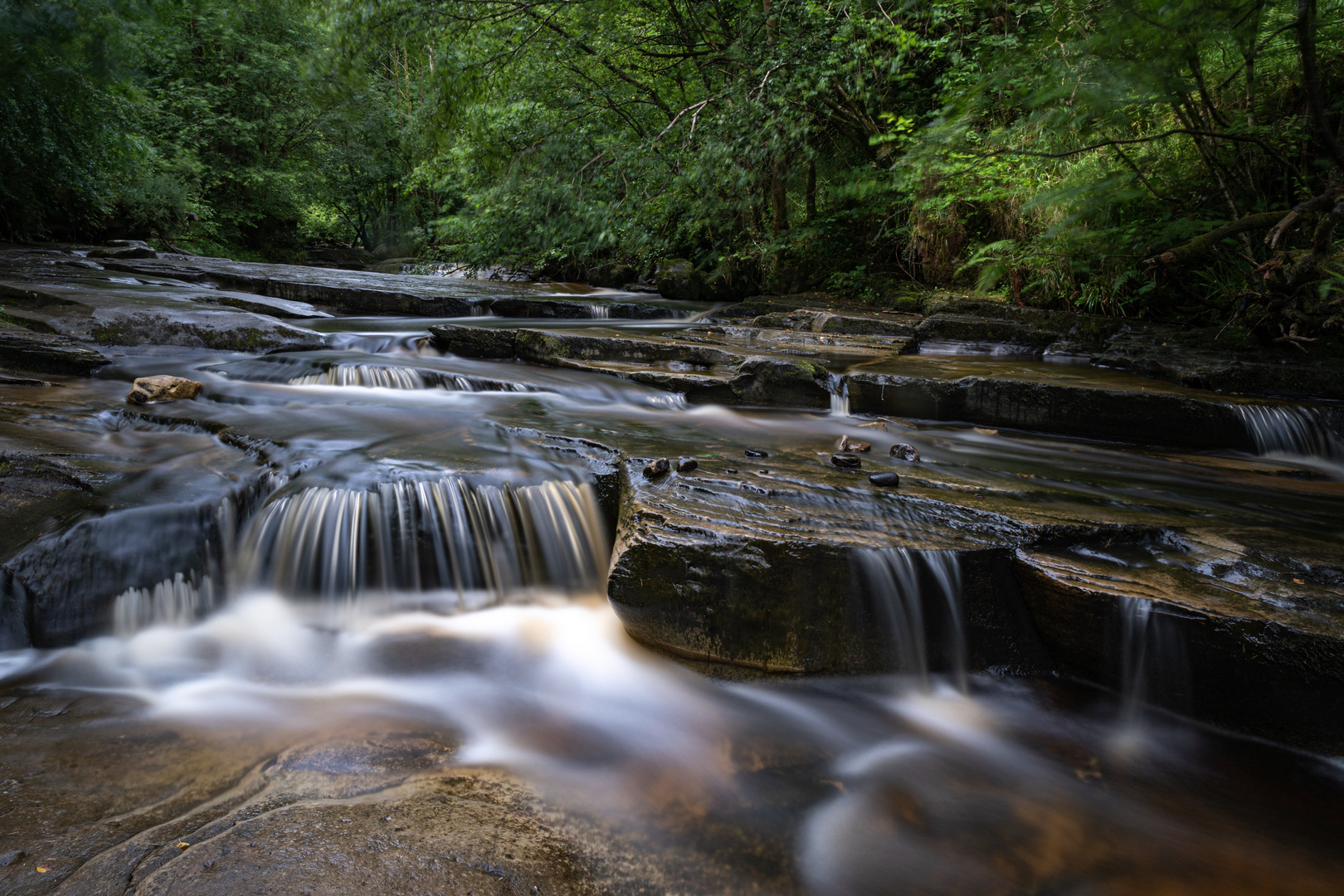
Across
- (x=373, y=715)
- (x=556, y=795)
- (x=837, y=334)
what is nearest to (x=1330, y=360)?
(x=837, y=334)

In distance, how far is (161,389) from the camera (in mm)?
5145

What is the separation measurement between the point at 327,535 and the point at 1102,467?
499cm

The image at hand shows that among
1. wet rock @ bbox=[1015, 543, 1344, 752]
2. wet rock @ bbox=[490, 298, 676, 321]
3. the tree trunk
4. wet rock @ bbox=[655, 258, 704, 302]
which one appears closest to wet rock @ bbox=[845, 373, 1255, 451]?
wet rock @ bbox=[1015, 543, 1344, 752]

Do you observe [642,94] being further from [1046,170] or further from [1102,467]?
[1102,467]

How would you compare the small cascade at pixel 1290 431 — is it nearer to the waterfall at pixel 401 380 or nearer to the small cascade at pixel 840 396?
the small cascade at pixel 840 396

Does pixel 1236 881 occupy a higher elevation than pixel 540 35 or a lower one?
lower

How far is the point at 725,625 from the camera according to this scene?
318cm

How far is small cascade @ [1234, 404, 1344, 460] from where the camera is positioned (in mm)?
4926

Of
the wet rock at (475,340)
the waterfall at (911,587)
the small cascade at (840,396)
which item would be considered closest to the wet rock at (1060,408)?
the small cascade at (840,396)

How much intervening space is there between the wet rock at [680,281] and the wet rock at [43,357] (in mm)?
9302

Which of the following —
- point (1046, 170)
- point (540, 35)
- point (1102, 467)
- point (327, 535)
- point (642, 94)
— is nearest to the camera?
point (327, 535)

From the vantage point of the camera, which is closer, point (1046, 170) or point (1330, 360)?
point (1330, 360)

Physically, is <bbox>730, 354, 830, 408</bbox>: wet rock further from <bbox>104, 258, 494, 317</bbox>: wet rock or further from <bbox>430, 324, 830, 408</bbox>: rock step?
<bbox>104, 258, 494, 317</bbox>: wet rock

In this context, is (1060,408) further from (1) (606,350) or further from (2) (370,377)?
(2) (370,377)
